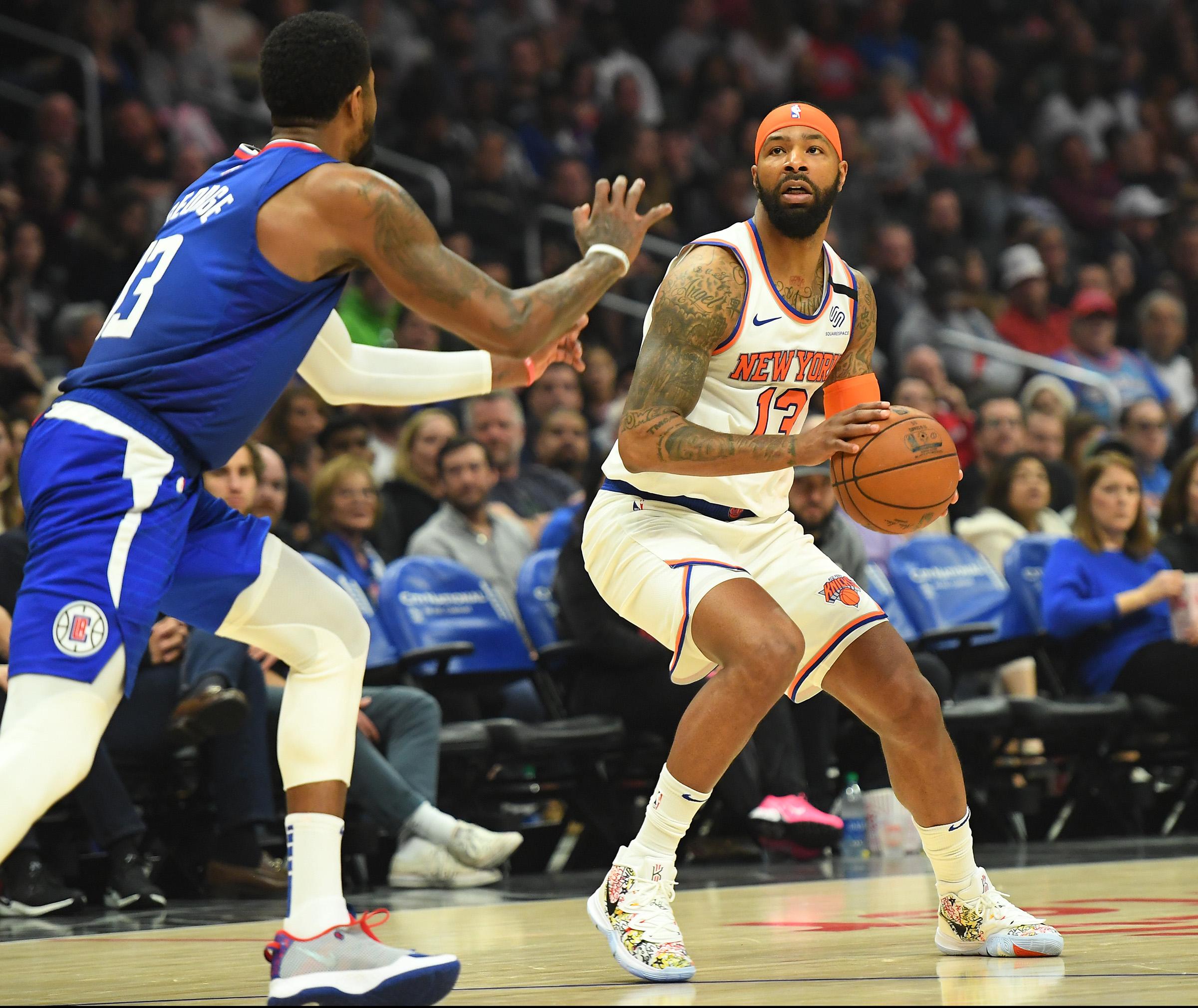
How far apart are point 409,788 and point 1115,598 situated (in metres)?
3.71

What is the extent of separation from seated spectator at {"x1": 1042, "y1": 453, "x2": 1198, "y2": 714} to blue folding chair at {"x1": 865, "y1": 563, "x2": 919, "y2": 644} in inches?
27.1

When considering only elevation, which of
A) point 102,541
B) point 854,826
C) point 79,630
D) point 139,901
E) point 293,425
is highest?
point 102,541

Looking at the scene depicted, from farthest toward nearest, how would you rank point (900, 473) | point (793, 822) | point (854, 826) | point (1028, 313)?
point (1028, 313) → point (854, 826) → point (793, 822) → point (900, 473)

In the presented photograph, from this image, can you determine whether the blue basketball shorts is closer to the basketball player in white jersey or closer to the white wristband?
the white wristband

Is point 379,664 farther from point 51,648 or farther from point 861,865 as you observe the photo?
point 51,648

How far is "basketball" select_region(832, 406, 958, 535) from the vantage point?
4.27 metres

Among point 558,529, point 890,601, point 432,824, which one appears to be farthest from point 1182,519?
point 432,824

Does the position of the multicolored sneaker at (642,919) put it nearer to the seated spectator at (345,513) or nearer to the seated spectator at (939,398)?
the seated spectator at (345,513)

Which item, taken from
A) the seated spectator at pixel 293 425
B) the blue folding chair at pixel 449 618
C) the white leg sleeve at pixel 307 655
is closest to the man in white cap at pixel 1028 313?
the seated spectator at pixel 293 425

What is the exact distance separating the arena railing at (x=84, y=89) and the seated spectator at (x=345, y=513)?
4.26 metres

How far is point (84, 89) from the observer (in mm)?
11398

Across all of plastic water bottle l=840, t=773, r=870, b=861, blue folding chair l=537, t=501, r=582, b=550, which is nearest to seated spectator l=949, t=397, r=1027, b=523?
plastic water bottle l=840, t=773, r=870, b=861

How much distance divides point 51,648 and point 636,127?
1099 cm

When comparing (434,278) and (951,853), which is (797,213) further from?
(951,853)
